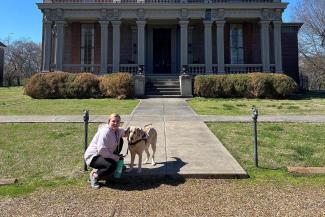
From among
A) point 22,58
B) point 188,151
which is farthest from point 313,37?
point 22,58

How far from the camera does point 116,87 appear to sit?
20.5 metres

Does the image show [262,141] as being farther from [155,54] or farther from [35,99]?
[155,54]

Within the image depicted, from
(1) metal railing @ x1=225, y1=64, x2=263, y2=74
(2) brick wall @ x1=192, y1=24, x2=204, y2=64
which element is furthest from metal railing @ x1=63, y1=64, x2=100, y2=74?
(1) metal railing @ x1=225, y1=64, x2=263, y2=74

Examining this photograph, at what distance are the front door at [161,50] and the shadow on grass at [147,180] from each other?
20663mm

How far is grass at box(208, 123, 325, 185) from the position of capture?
252 inches

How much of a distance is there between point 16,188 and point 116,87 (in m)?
14.9

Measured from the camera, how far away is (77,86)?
816 inches

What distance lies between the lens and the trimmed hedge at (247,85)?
20.9 meters

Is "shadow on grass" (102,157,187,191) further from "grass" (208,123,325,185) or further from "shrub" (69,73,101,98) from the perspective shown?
"shrub" (69,73,101,98)

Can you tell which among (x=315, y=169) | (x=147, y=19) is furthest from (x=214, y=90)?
(x=315, y=169)

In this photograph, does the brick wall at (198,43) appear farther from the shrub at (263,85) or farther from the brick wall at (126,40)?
the shrub at (263,85)

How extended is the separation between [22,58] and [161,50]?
76306mm

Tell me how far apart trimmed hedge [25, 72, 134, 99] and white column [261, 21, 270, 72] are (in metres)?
9.45

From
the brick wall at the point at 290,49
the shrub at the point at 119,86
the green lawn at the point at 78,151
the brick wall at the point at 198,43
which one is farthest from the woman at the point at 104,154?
the brick wall at the point at 290,49
